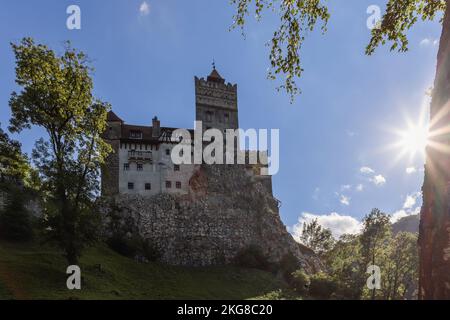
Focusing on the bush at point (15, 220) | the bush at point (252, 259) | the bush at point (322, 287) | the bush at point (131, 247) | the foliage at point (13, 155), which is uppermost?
the foliage at point (13, 155)

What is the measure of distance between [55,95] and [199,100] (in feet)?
145

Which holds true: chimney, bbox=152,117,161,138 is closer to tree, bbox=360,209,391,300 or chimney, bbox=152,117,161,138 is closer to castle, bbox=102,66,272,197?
castle, bbox=102,66,272,197

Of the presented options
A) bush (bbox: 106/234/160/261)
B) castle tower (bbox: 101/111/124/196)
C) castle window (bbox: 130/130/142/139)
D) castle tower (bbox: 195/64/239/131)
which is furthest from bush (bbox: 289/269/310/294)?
castle window (bbox: 130/130/142/139)

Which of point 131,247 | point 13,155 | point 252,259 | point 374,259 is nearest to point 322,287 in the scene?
point 374,259

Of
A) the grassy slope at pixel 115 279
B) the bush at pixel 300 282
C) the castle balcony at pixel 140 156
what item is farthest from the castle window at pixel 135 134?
the bush at pixel 300 282

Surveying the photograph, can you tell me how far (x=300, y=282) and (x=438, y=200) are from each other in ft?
178

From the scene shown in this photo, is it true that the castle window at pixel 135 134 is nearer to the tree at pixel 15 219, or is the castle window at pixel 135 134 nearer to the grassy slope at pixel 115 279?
the grassy slope at pixel 115 279

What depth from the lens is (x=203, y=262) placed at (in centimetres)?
6116

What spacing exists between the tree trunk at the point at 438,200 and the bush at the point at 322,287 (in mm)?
51415

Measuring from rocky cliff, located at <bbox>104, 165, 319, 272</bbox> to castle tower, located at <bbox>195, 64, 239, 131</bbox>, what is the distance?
951 cm

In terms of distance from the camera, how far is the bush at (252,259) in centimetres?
6209

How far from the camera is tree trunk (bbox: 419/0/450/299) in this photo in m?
5.37

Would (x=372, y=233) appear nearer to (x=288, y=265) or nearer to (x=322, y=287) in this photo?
(x=322, y=287)
